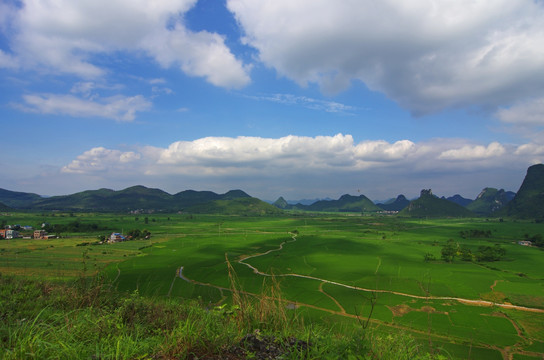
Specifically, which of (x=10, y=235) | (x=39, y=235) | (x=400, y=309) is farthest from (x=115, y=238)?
(x=400, y=309)

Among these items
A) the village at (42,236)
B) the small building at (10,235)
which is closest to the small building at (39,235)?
the village at (42,236)

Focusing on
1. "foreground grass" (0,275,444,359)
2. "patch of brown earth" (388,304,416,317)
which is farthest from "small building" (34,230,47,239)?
"foreground grass" (0,275,444,359)

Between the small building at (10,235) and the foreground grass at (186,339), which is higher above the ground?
the foreground grass at (186,339)

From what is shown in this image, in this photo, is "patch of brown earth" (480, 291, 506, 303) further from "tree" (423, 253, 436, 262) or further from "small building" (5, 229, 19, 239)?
"small building" (5, 229, 19, 239)

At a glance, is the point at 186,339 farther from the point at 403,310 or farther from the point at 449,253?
the point at 449,253

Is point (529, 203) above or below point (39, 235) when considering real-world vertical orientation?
above

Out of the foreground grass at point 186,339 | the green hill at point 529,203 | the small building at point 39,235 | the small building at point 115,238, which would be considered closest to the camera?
the foreground grass at point 186,339

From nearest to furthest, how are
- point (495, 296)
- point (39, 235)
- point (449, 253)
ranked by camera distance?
1. point (495, 296)
2. point (449, 253)
3. point (39, 235)

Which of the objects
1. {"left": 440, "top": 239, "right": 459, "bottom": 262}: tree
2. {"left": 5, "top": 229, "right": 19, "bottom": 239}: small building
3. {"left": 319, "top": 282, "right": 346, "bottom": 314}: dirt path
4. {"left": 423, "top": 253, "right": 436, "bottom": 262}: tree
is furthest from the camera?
{"left": 5, "top": 229, "right": 19, "bottom": 239}: small building

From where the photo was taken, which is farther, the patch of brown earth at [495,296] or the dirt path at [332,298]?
the patch of brown earth at [495,296]

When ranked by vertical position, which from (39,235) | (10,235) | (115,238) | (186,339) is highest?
(186,339)

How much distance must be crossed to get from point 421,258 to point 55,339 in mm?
72441

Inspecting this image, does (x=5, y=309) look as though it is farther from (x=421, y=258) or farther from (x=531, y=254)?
(x=531, y=254)

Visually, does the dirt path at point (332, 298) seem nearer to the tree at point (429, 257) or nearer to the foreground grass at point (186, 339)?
the foreground grass at point (186, 339)
